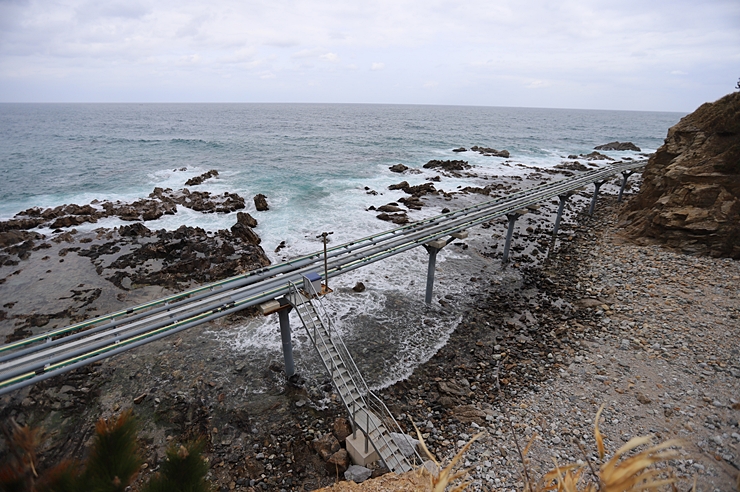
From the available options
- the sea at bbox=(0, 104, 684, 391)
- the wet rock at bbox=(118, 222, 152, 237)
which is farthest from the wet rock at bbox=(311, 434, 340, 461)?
the wet rock at bbox=(118, 222, 152, 237)

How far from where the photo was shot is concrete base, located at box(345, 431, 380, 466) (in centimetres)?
991

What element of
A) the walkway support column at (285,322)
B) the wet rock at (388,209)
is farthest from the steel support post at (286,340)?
the wet rock at (388,209)

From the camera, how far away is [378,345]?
15953 mm

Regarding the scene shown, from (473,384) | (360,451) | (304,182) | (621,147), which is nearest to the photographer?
(360,451)

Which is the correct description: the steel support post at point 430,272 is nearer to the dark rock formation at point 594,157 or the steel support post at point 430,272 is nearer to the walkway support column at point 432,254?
the walkway support column at point 432,254

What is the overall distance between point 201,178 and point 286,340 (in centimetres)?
3687

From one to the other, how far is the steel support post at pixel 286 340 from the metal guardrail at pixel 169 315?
1.10 m

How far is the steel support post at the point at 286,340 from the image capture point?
13352 millimetres

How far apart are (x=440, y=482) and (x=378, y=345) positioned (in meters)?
13.1

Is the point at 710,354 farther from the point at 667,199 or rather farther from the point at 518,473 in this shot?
the point at 667,199

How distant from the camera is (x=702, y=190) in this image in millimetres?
20156

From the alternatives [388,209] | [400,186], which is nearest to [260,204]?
[388,209]

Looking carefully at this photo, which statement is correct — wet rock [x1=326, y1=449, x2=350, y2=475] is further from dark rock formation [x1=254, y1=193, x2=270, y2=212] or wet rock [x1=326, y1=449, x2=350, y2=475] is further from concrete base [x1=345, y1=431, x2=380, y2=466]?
dark rock formation [x1=254, y1=193, x2=270, y2=212]

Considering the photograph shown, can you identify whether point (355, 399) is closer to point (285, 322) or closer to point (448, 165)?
point (285, 322)
